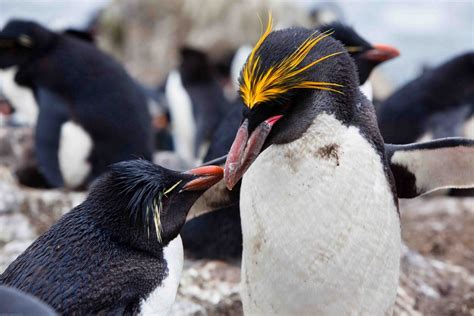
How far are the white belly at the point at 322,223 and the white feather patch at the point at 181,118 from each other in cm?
694

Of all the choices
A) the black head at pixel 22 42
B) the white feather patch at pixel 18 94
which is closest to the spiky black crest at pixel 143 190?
the black head at pixel 22 42

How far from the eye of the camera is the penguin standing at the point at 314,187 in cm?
260

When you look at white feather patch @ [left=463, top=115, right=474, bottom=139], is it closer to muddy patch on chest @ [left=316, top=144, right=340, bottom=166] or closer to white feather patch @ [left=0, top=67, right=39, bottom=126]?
white feather patch @ [left=0, top=67, right=39, bottom=126]

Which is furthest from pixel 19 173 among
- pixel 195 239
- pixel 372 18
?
pixel 372 18

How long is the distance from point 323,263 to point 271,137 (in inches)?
20.3

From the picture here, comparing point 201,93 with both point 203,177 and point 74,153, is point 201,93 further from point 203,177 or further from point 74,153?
point 203,177

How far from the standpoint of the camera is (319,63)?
2.66 meters

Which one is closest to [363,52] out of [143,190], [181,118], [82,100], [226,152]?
[226,152]

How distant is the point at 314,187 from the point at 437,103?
14.4 ft

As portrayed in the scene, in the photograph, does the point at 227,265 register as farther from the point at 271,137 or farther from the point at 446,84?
the point at 446,84

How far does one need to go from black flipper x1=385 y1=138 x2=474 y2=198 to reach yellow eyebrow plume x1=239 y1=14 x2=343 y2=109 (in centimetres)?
69

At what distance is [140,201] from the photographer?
267 cm

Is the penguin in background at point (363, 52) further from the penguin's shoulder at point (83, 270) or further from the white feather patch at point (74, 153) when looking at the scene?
the white feather patch at point (74, 153)

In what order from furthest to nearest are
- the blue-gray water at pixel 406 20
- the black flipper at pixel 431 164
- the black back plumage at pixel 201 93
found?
1. the blue-gray water at pixel 406 20
2. the black back plumage at pixel 201 93
3. the black flipper at pixel 431 164
